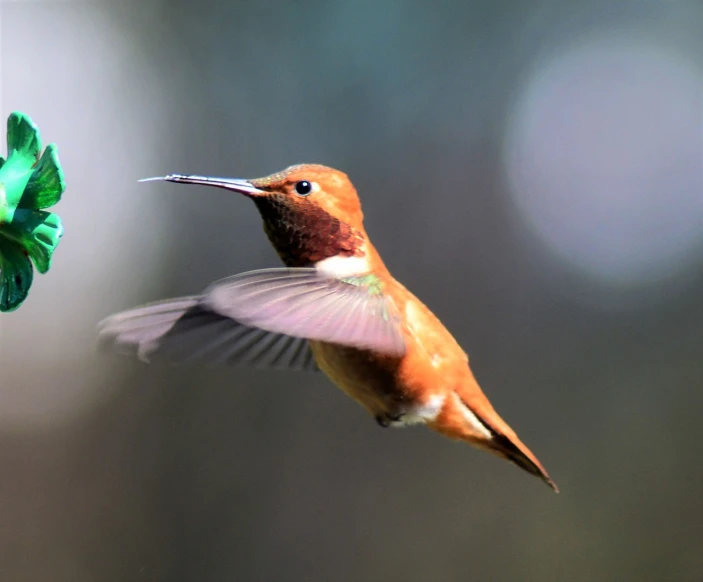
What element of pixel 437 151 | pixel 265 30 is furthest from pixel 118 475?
pixel 265 30

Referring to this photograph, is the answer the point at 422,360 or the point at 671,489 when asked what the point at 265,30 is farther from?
the point at 671,489

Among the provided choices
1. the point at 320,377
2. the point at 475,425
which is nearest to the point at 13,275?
the point at 475,425

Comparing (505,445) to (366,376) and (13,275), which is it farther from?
(13,275)

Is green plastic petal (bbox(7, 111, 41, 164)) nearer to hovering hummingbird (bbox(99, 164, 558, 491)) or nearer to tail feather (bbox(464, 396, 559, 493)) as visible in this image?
hovering hummingbird (bbox(99, 164, 558, 491))

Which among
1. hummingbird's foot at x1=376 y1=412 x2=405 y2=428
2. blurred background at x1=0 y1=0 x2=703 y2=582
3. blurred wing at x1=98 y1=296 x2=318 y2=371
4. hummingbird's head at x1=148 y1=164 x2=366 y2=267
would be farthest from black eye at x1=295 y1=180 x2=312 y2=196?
blurred background at x1=0 y1=0 x2=703 y2=582

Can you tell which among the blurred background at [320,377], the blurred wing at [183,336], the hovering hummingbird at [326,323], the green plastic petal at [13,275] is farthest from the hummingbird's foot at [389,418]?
the blurred background at [320,377]

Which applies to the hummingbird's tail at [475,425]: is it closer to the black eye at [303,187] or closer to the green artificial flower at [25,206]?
the black eye at [303,187]
